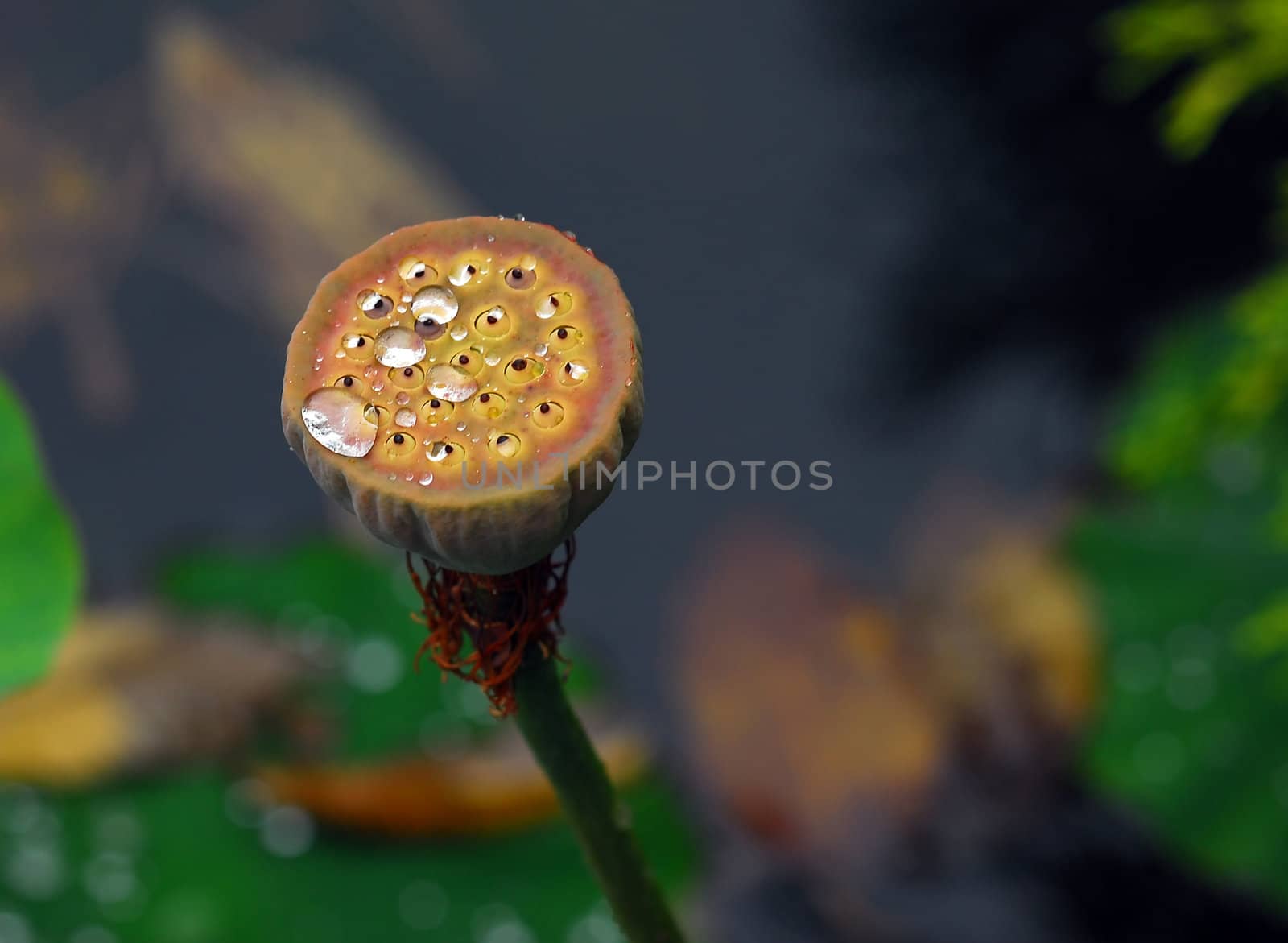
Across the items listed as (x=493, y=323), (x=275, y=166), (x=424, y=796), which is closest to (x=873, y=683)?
(x=424, y=796)

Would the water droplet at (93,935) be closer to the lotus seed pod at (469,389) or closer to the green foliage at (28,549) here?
the green foliage at (28,549)

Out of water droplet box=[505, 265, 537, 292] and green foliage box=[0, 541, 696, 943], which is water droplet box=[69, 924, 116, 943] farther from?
water droplet box=[505, 265, 537, 292]

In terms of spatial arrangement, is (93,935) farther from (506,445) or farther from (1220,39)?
(1220,39)

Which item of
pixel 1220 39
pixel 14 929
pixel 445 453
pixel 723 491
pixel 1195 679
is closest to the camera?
pixel 445 453

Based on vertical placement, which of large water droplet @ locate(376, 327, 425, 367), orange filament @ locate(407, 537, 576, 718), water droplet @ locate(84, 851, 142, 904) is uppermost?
water droplet @ locate(84, 851, 142, 904)

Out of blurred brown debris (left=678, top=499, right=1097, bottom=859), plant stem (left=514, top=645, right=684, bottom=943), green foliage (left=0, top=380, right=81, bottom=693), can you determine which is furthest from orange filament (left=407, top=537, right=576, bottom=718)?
blurred brown debris (left=678, top=499, right=1097, bottom=859)
